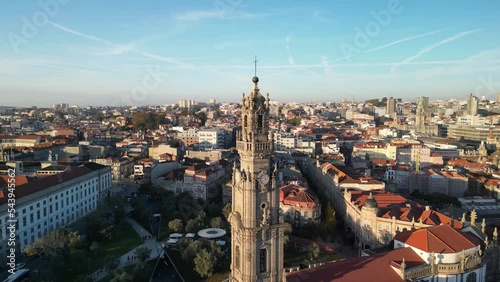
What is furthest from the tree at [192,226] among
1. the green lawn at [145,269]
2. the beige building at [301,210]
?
the beige building at [301,210]

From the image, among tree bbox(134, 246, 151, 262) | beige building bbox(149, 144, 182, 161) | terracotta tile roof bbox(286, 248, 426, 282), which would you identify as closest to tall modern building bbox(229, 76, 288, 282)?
terracotta tile roof bbox(286, 248, 426, 282)

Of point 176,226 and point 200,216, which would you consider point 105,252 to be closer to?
point 176,226

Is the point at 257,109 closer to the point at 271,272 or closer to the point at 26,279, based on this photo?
the point at 271,272

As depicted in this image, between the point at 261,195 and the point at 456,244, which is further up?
the point at 261,195

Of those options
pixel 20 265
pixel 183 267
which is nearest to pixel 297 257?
pixel 183 267

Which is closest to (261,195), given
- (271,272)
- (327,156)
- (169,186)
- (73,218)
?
(271,272)

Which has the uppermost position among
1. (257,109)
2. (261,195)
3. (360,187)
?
(257,109)

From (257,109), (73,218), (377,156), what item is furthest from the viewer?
(377,156)
